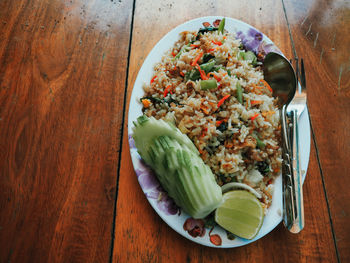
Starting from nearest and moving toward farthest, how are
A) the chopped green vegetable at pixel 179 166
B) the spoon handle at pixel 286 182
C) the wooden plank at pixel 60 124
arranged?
the chopped green vegetable at pixel 179 166 → the spoon handle at pixel 286 182 → the wooden plank at pixel 60 124

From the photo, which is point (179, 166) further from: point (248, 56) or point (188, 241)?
point (248, 56)

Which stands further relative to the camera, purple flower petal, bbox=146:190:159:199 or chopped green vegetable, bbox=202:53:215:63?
chopped green vegetable, bbox=202:53:215:63

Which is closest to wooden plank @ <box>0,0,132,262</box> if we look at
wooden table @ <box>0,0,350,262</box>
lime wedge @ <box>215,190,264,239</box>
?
wooden table @ <box>0,0,350,262</box>

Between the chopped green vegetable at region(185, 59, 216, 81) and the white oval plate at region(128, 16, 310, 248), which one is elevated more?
the chopped green vegetable at region(185, 59, 216, 81)

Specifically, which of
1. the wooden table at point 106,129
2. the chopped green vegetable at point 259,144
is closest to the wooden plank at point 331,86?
the wooden table at point 106,129

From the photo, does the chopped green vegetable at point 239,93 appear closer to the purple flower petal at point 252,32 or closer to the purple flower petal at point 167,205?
the purple flower petal at point 252,32

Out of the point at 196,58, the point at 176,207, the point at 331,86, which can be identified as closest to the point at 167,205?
the point at 176,207

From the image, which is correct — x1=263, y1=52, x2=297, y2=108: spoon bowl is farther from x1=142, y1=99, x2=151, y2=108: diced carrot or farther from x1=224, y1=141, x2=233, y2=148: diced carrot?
x1=142, y1=99, x2=151, y2=108: diced carrot
